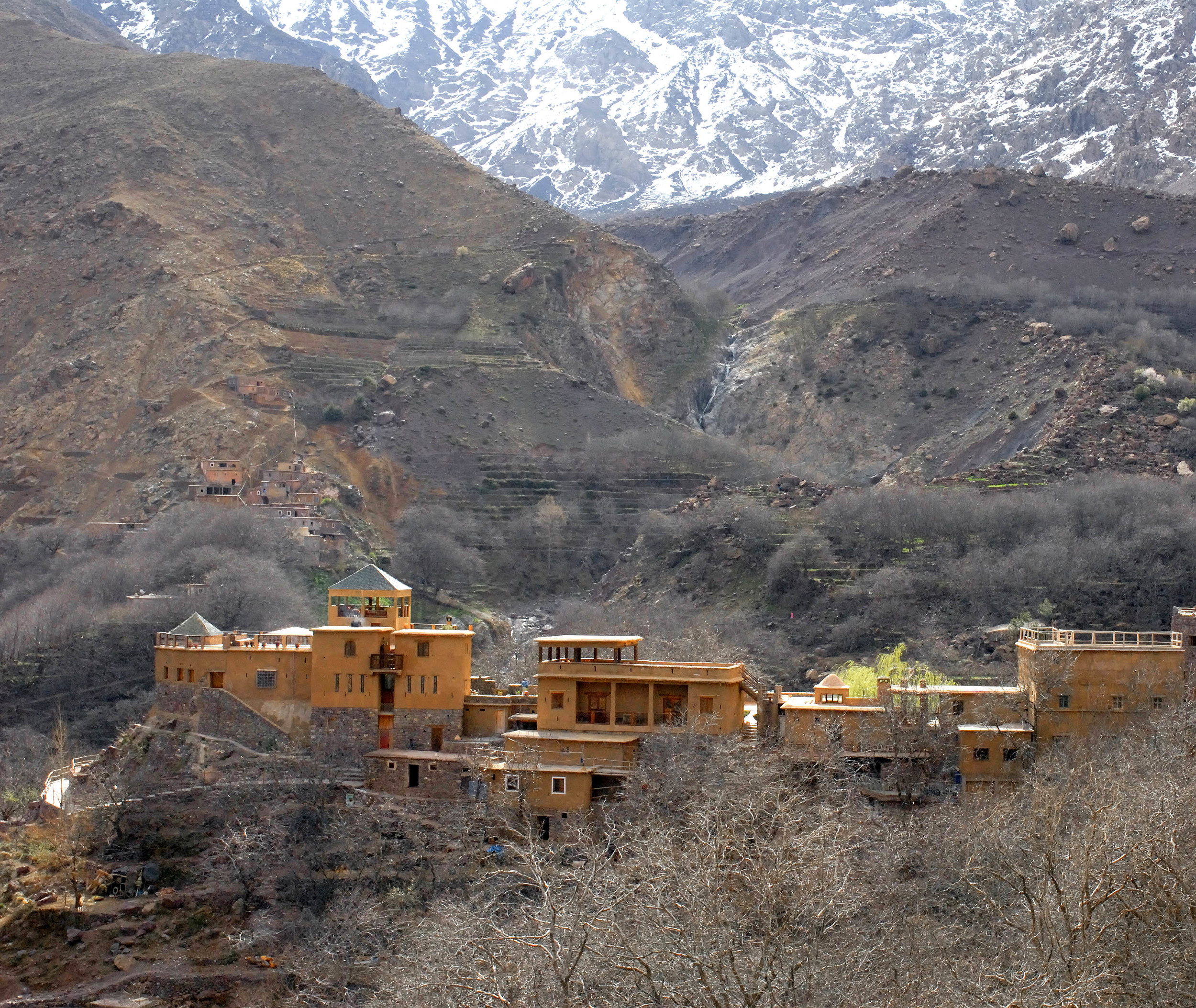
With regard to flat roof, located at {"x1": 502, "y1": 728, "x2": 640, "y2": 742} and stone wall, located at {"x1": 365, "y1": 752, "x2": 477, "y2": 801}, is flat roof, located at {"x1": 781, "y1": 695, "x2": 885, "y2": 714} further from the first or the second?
stone wall, located at {"x1": 365, "y1": 752, "x2": 477, "y2": 801}

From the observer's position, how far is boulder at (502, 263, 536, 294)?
13562 centimetres

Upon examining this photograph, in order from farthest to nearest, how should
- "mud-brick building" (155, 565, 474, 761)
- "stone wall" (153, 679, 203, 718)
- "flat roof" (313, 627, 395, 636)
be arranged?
"stone wall" (153, 679, 203, 718) → "flat roof" (313, 627, 395, 636) → "mud-brick building" (155, 565, 474, 761)

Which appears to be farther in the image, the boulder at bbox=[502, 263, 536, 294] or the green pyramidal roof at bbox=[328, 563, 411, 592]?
the boulder at bbox=[502, 263, 536, 294]

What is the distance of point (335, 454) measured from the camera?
11194 cm

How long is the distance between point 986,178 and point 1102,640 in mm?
103941

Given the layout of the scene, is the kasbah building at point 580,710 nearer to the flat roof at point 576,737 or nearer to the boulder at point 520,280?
the flat roof at point 576,737

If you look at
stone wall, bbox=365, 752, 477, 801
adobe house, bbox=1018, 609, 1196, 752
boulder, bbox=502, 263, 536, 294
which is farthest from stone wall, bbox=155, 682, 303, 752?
boulder, bbox=502, 263, 536, 294

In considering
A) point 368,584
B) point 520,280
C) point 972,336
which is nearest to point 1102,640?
point 368,584

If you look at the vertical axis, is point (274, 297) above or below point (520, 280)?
below

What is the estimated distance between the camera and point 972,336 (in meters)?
136

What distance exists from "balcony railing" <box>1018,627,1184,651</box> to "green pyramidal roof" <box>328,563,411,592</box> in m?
17.4

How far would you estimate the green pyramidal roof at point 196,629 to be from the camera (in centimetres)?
5562

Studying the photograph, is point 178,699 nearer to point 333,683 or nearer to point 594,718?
point 333,683

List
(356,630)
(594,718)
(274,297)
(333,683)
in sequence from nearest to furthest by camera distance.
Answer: (594,718) → (333,683) → (356,630) → (274,297)
